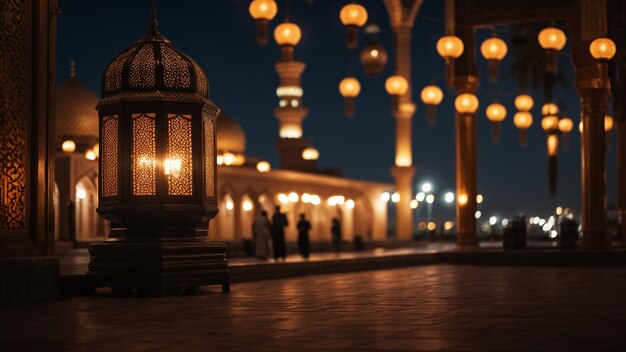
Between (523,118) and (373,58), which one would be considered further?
(373,58)

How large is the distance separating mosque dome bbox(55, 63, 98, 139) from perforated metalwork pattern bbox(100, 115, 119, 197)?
25784 mm

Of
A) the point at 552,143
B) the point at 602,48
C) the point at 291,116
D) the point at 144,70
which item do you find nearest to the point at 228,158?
the point at 291,116

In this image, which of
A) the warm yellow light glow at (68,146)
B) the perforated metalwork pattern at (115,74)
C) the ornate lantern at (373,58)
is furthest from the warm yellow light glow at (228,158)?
the perforated metalwork pattern at (115,74)

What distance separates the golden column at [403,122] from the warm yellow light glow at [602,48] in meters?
20.7

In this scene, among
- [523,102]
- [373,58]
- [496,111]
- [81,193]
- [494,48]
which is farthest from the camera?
[373,58]

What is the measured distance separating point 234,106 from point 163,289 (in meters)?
49.0

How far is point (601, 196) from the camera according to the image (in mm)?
19375

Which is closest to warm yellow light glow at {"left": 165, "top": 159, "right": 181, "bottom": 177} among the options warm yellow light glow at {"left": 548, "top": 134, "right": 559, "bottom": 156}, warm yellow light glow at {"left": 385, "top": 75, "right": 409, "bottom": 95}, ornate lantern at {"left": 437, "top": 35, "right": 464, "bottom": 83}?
ornate lantern at {"left": 437, "top": 35, "right": 464, "bottom": 83}

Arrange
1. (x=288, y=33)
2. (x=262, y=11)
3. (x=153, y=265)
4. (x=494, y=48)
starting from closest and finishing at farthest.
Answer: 1. (x=153, y=265)
2. (x=262, y=11)
3. (x=288, y=33)
4. (x=494, y=48)

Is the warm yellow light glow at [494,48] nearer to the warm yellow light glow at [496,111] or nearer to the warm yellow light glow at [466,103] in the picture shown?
the warm yellow light glow at [466,103]

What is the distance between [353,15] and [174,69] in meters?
7.32

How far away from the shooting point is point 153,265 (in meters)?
10.2

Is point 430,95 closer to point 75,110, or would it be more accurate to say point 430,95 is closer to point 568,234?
point 568,234

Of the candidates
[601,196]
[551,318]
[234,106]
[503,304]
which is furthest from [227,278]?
[234,106]
